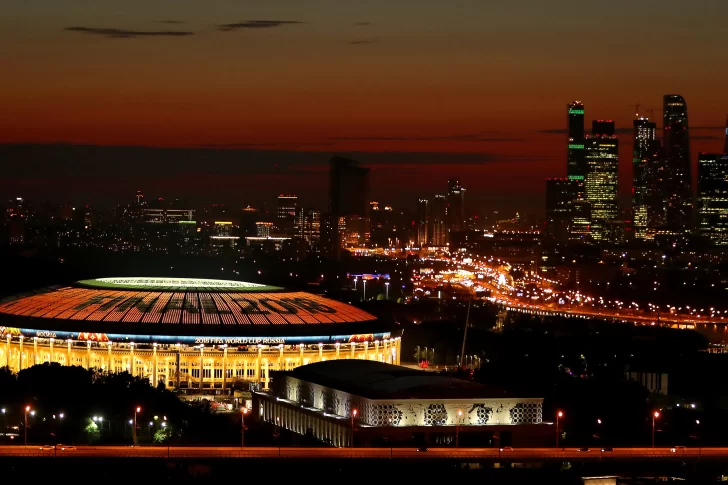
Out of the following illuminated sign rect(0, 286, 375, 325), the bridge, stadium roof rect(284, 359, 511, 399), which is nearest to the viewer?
the bridge

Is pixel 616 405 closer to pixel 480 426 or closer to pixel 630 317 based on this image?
pixel 480 426

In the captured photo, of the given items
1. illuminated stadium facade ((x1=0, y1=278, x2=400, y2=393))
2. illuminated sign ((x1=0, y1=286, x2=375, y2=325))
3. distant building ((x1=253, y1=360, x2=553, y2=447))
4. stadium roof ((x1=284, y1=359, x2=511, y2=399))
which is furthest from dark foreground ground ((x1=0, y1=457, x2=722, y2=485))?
illuminated sign ((x1=0, y1=286, x2=375, y2=325))

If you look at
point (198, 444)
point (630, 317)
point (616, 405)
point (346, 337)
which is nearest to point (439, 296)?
point (630, 317)

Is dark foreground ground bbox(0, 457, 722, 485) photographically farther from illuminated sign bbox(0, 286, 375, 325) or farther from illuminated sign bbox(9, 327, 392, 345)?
illuminated sign bbox(0, 286, 375, 325)

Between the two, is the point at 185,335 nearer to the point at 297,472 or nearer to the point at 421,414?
the point at 421,414

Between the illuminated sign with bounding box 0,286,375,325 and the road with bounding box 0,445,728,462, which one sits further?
the illuminated sign with bounding box 0,286,375,325

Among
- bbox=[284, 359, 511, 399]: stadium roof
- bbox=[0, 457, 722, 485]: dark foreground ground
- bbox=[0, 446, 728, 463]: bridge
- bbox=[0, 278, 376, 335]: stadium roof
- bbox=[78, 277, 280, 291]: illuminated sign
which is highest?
bbox=[78, 277, 280, 291]: illuminated sign

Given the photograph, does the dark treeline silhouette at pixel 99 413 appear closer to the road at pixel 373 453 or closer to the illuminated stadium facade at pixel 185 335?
the road at pixel 373 453
